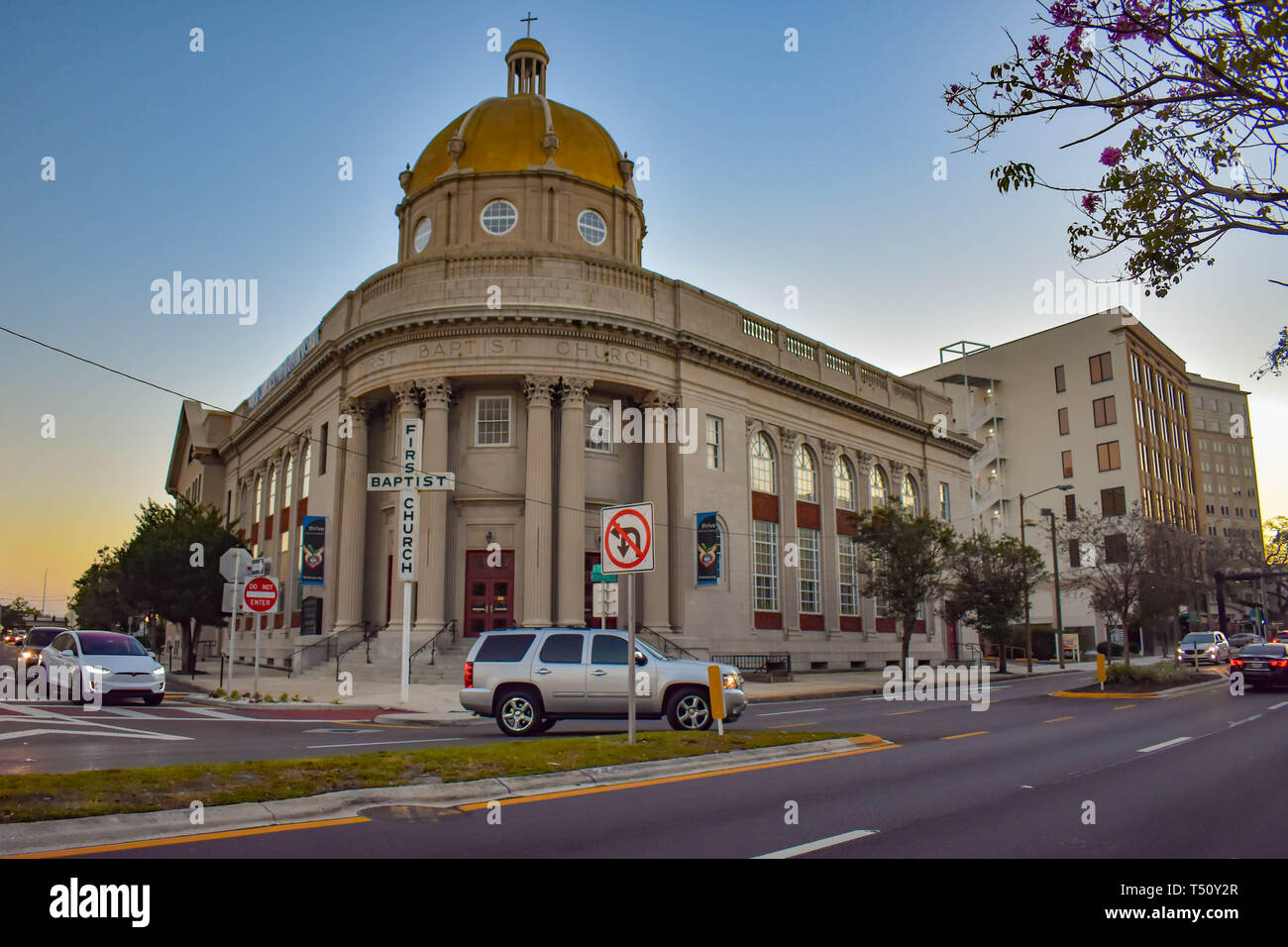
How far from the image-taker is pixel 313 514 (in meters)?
39.9

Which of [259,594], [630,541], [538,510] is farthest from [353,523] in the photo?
[630,541]

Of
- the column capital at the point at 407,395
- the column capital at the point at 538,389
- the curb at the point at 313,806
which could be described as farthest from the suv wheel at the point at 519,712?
the column capital at the point at 407,395

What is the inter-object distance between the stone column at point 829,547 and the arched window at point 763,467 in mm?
3706

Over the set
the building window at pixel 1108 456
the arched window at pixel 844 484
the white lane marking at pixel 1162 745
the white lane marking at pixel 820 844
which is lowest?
the white lane marking at pixel 1162 745

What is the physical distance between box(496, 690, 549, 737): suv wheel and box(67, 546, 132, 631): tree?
3395 centimetres

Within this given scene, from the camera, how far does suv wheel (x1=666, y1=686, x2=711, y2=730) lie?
15.4 m

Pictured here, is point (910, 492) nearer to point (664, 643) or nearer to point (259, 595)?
point (664, 643)

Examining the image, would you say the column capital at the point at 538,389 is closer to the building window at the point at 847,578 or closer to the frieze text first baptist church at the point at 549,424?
the frieze text first baptist church at the point at 549,424

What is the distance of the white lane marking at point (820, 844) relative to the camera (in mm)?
6664

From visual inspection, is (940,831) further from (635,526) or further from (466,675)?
(466,675)

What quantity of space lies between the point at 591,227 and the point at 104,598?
4090cm

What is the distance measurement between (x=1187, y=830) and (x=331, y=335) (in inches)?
1491
